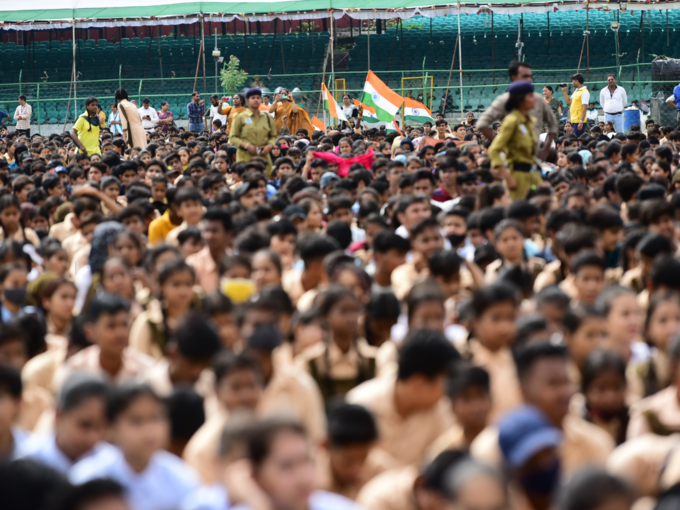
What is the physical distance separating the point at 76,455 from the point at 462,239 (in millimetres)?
3849

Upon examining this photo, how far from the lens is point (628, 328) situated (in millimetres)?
4359

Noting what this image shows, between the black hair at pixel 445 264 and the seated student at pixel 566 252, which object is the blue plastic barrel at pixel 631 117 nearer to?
the seated student at pixel 566 252

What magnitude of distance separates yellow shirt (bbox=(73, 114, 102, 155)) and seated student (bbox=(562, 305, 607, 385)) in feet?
38.0

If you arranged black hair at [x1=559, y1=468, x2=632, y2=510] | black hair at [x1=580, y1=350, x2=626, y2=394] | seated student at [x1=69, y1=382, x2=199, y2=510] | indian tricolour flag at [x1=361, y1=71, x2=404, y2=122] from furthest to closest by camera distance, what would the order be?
indian tricolour flag at [x1=361, y1=71, x2=404, y2=122] < black hair at [x1=580, y1=350, x2=626, y2=394] < seated student at [x1=69, y1=382, x2=199, y2=510] < black hair at [x1=559, y1=468, x2=632, y2=510]

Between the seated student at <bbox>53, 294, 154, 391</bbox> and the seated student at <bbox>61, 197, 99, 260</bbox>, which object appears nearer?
the seated student at <bbox>53, 294, 154, 391</bbox>

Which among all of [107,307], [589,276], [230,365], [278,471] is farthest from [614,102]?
[278,471]

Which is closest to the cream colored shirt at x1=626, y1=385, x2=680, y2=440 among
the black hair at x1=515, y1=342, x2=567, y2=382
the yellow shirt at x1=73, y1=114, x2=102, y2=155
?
the black hair at x1=515, y1=342, x2=567, y2=382

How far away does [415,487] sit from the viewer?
2951 millimetres

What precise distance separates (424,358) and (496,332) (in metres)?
0.62

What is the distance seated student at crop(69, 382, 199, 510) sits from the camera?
3.03 meters

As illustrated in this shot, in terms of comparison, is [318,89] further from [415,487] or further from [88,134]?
[415,487]

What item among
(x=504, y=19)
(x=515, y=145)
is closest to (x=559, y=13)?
(x=504, y=19)

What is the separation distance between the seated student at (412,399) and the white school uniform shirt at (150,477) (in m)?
0.81

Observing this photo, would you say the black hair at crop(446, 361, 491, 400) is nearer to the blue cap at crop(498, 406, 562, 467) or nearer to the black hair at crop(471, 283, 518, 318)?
the blue cap at crop(498, 406, 562, 467)
